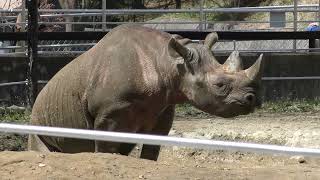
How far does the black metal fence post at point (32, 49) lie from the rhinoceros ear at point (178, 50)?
236 inches

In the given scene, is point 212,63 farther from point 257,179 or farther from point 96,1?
point 96,1

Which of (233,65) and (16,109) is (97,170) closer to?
(233,65)

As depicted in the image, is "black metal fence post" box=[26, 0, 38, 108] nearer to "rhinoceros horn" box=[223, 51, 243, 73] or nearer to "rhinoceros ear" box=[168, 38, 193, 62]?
"rhinoceros ear" box=[168, 38, 193, 62]

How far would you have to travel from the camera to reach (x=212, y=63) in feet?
23.8

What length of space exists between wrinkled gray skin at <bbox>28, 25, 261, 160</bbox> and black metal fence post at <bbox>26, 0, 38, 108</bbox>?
196 inches

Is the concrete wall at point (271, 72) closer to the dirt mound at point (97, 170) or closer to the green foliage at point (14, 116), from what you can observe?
the green foliage at point (14, 116)

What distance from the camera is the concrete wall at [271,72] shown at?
49.4 ft

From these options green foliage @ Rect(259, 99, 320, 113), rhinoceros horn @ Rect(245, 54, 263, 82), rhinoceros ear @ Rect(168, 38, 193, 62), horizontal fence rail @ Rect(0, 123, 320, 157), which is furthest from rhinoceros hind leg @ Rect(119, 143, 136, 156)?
green foliage @ Rect(259, 99, 320, 113)

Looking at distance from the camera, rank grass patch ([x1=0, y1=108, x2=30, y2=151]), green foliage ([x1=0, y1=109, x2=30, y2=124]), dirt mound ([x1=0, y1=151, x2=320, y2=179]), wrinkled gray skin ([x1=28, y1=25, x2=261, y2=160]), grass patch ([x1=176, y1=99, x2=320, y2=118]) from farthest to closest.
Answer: grass patch ([x1=176, y1=99, x2=320, y2=118]) → green foliage ([x1=0, y1=109, x2=30, y2=124]) → grass patch ([x1=0, y1=108, x2=30, y2=151]) → wrinkled gray skin ([x1=28, y1=25, x2=261, y2=160]) → dirt mound ([x1=0, y1=151, x2=320, y2=179])

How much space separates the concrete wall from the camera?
49.4 ft

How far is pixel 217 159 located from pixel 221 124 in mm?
1257

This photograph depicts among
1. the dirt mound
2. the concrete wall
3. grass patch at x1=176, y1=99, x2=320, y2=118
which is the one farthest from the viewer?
the concrete wall

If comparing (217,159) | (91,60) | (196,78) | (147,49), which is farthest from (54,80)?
(217,159)

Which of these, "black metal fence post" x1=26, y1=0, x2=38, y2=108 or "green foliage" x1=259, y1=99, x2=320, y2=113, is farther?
"green foliage" x1=259, y1=99, x2=320, y2=113
